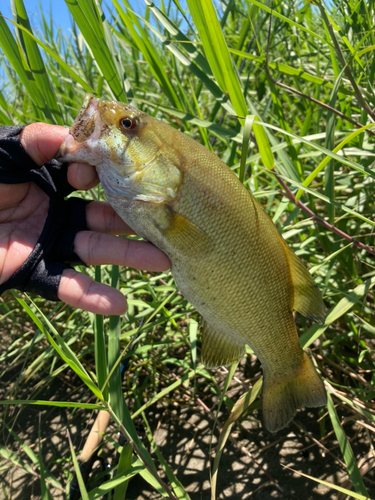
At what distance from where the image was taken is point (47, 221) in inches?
66.8

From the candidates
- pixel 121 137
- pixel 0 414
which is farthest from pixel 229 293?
pixel 0 414

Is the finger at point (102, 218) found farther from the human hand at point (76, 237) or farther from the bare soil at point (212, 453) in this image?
the bare soil at point (212, 453)

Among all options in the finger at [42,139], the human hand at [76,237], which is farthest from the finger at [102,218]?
the finger at [42,139]

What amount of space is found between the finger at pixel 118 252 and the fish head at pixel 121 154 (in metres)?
0.25

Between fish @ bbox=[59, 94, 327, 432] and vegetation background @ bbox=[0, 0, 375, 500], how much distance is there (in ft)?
0.59

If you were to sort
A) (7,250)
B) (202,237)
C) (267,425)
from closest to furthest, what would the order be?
1. (202,237)
2. (267,425)
3. (7,250)

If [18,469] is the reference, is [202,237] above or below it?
above

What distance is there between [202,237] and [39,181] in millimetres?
808

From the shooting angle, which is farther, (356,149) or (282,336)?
(356,149)

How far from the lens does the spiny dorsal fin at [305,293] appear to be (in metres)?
1.52

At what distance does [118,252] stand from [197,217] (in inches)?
16.6

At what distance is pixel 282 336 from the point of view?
4.89 ft

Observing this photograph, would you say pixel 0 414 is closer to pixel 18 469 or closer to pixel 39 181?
pixel 18 469

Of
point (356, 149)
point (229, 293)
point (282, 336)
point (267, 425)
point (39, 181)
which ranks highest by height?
point (39, 181)
